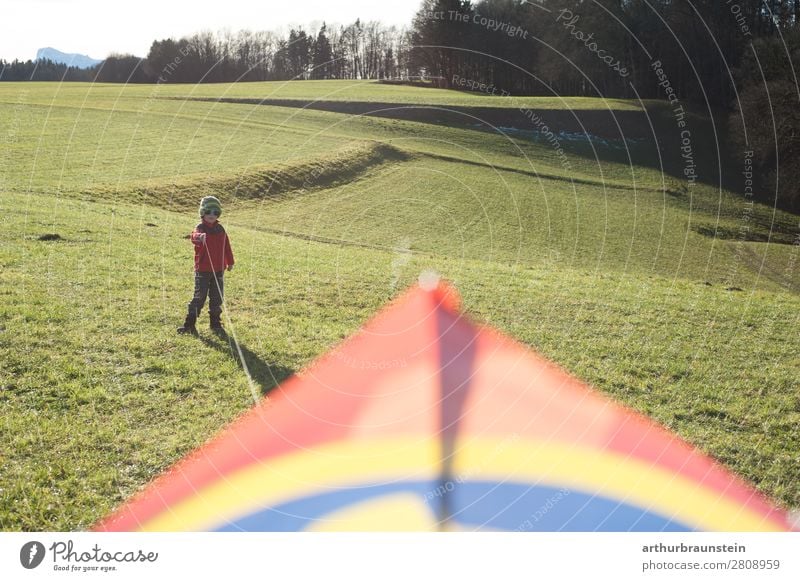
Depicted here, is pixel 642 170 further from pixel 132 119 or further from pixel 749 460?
pixel 749 460

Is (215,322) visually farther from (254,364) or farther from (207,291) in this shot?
(254,364)

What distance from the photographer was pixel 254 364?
30.5 ft

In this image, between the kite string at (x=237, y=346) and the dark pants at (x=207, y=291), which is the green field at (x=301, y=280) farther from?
the dark pants at (x=207, y=291)

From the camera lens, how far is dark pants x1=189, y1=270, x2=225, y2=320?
1004cm

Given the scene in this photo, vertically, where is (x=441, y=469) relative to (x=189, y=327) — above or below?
below

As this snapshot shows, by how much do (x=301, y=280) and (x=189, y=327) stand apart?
4946mm

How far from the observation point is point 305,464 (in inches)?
280

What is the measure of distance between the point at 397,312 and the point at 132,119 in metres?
34.8

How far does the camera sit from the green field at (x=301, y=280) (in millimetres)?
7434

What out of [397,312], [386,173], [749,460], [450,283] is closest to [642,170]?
[386,173]

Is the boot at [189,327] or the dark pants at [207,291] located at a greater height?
the dark pants at [207,291]
